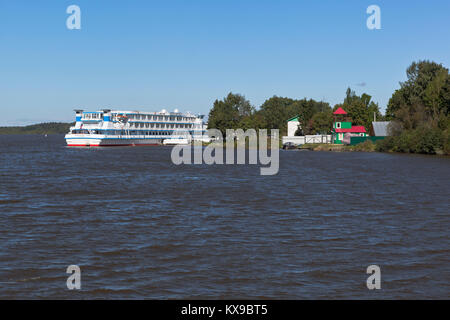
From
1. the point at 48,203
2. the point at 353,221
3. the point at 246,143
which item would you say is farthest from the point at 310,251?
the point at 246,143

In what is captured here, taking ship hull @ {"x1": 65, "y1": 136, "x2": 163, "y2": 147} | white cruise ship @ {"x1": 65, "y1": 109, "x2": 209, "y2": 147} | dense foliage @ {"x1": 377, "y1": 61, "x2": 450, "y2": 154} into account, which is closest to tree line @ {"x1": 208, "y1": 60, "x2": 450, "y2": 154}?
dense foliage @ {"x1": 377, "y1": 61, "x2": 450, "y2": 154}

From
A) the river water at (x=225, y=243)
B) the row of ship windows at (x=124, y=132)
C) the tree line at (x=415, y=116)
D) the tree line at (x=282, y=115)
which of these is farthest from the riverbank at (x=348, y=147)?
the river water at (x=225, y=243)

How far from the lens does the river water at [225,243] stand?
13.5 m

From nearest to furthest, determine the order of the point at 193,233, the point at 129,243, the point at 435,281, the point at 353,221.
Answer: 1. the point at 435,281
2. the point at 129,243
3. the point at 193,233
4. the point at 353,221

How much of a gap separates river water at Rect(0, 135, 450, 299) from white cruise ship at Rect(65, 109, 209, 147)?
10177 centimetres

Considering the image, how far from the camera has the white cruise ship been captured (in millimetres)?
135000

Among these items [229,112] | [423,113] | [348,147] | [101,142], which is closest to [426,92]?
[423,113]

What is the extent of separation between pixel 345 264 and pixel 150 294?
653 centimetres

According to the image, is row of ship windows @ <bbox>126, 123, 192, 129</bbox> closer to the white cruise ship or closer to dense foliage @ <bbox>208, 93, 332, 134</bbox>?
the white cruise ship

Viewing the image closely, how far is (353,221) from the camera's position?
23.0 meters

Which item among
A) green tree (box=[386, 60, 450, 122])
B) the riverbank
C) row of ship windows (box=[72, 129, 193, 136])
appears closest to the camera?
green tree (box=[386, 60, 450, 122])

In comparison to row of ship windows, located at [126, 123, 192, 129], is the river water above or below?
below

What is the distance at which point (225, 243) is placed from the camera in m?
18.5

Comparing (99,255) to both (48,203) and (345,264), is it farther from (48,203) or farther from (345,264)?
(48,203)
